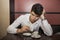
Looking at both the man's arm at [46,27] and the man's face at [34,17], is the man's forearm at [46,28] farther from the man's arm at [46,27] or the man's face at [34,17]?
the man's face at [34,17]

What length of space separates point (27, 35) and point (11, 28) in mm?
272

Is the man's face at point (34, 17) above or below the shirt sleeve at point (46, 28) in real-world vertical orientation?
above

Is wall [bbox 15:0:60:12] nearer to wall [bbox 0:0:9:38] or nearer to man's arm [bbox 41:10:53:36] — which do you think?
wall [bbox 0:0:9:38]

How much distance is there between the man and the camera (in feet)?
5.88

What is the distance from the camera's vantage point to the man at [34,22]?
5.88 feet

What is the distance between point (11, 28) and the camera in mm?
1861

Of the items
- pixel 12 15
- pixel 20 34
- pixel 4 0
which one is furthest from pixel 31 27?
pixel 4 0

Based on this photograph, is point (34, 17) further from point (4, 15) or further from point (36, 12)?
point (4, 15)

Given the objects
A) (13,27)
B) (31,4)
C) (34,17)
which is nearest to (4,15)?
(31,4)

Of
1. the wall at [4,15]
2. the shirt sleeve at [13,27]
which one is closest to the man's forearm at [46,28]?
the shirt sleeve at [13,27]

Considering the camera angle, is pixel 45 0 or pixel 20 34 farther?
pixel 45 0

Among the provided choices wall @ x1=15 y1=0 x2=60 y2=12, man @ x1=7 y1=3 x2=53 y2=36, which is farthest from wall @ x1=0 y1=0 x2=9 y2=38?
man @ x1=7 y1=3 x2=53 y2=36

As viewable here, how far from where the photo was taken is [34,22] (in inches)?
76.0

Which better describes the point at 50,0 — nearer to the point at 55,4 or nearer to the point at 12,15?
the point at 55,4
